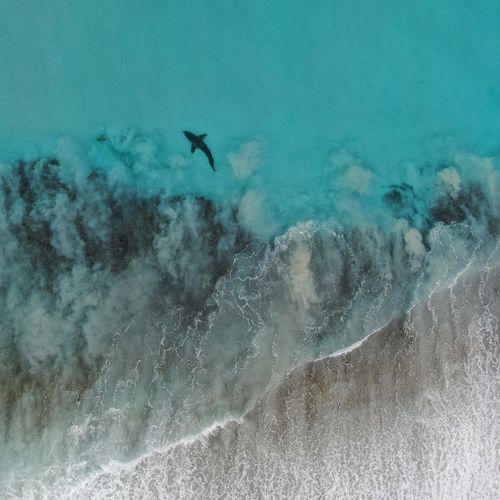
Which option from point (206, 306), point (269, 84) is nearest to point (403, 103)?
point (269, 84)

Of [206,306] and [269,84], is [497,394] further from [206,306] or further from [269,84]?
[269,84]

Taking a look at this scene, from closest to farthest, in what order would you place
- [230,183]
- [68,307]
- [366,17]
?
[68,307] < [230,183] < [366,17]

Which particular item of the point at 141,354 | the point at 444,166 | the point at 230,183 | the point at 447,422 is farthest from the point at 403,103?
the point at 141,354

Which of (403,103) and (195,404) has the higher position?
(403,103)

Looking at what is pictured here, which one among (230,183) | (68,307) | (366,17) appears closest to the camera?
(68,307)

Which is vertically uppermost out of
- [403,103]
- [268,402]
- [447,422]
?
[403,103]

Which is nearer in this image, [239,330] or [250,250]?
[239,330]

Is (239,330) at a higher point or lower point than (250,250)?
lower

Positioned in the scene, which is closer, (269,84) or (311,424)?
(311,424)
